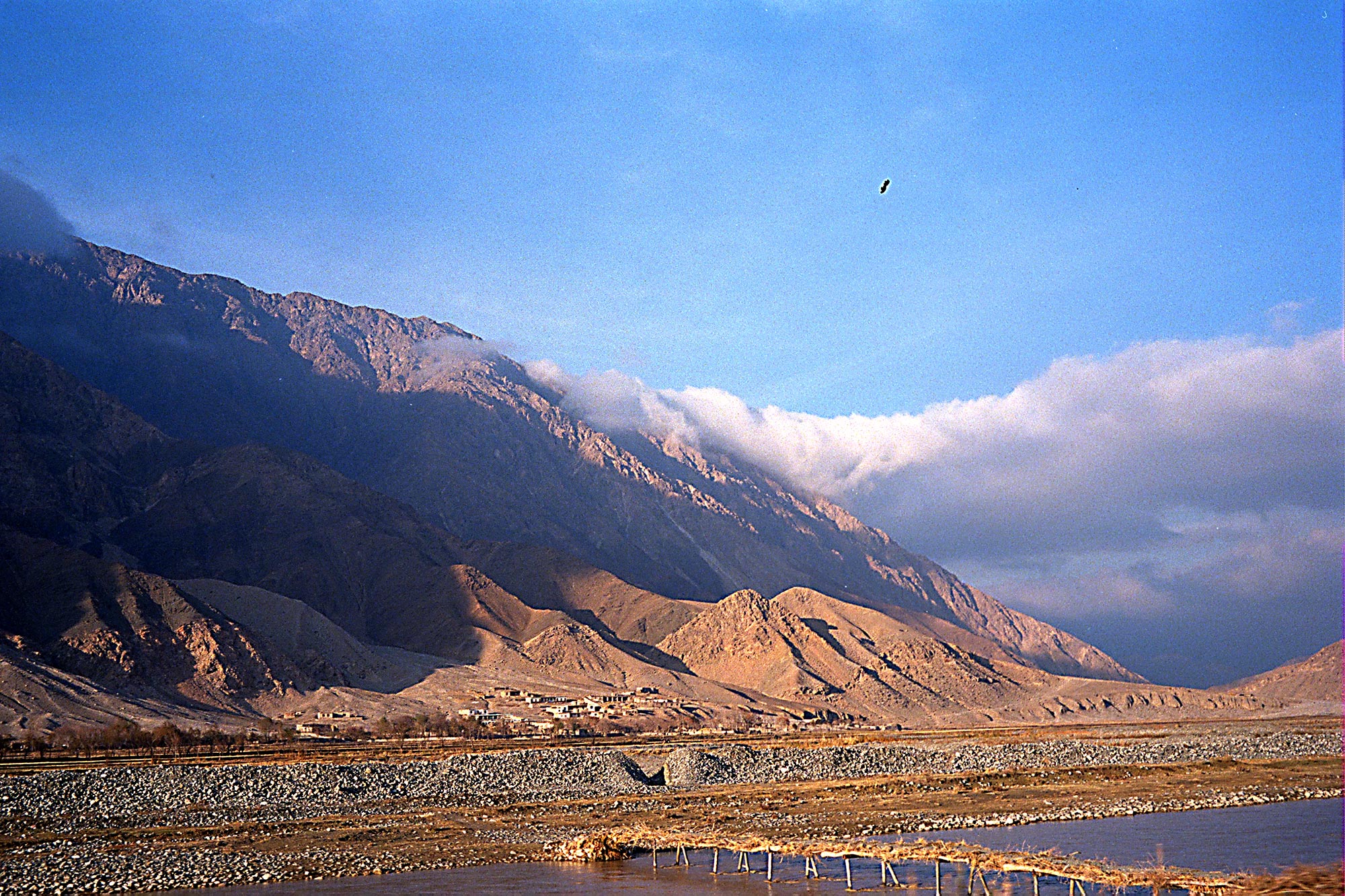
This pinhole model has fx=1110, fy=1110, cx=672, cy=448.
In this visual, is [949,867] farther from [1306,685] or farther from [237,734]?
[1306,685]

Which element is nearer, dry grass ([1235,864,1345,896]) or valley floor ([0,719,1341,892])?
dry grass ([1235,864,1345,896])

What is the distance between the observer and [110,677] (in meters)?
110

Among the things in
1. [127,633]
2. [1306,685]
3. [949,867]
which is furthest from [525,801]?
[1306,685]

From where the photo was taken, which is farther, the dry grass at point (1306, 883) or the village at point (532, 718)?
the village at point (532, 718)

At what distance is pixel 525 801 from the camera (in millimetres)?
47531

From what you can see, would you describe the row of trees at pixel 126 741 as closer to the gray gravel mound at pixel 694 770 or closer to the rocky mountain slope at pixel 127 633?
the rocky mountain slope at pixel 127 633

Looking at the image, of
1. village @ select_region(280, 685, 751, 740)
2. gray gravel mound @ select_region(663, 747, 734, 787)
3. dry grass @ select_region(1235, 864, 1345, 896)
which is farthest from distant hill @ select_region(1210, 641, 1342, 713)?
dry grass @ select_region(1235, 864, 1345, 896)

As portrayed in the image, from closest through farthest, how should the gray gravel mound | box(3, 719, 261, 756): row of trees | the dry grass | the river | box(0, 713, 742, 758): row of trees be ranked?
the dry grass → the river → the gray gravel mound → box(3, 719, 261, 756): row of trees → box(0, 713, 742, 758): row of trees

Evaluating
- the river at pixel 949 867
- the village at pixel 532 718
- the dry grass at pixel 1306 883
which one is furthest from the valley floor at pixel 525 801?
the village at pixel 532 718

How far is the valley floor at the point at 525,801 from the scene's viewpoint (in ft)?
107

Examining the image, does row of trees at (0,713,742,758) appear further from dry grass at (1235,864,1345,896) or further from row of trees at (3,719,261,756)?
dry grass at (1235,864,1345,896)

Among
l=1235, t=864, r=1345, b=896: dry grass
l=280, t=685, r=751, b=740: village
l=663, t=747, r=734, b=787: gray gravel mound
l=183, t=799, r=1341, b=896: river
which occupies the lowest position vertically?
l=280, t=685, r=751, b=740: village

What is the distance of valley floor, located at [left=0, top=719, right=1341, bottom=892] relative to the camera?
3256 cm

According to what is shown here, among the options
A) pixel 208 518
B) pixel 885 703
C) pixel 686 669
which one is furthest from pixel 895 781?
pixel 208 518
